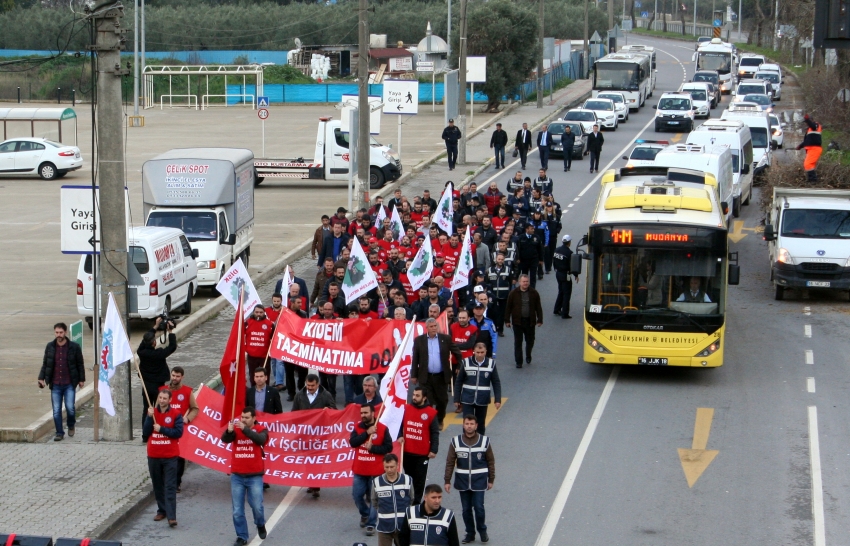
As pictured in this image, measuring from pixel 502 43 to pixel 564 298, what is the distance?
128 ft

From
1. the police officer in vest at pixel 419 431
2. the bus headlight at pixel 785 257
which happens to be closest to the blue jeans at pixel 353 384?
the police officer in vest at pixel 419 431

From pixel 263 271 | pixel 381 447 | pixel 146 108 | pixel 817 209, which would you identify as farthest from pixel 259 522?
pixel 146 108

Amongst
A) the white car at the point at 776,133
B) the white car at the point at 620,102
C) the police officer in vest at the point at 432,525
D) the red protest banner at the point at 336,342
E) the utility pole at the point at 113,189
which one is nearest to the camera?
the police officer in vest at the point at 432,525

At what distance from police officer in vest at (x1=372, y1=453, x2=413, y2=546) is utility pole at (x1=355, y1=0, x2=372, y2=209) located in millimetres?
19554

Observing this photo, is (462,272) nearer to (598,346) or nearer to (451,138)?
(598,346)

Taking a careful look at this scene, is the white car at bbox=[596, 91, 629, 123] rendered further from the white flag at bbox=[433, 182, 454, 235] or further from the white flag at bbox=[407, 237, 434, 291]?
the white flag at bbox=[407, 237, 434, 291]

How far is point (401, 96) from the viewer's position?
39.4m

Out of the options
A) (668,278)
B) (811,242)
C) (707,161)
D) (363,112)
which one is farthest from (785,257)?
(363,112)

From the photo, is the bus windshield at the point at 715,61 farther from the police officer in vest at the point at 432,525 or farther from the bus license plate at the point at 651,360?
the police officer in vest at the point at 432,525

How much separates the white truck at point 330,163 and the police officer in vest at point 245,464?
2679cm

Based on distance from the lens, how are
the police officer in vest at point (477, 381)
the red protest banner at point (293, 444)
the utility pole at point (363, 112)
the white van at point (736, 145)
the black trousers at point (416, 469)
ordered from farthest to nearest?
1. the white van at point (736, 145)
2. the utility pole at point (363, 112)
3. the police officer in vest at point (477, 381)
4. the red protest banner at point (293, 444)
5. the black trousers at point (416, 469)

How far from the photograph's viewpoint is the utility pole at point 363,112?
30.2 metres

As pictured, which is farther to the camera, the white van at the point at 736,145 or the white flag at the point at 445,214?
the white van at the point at 736,145

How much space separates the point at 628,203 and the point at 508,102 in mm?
42952
